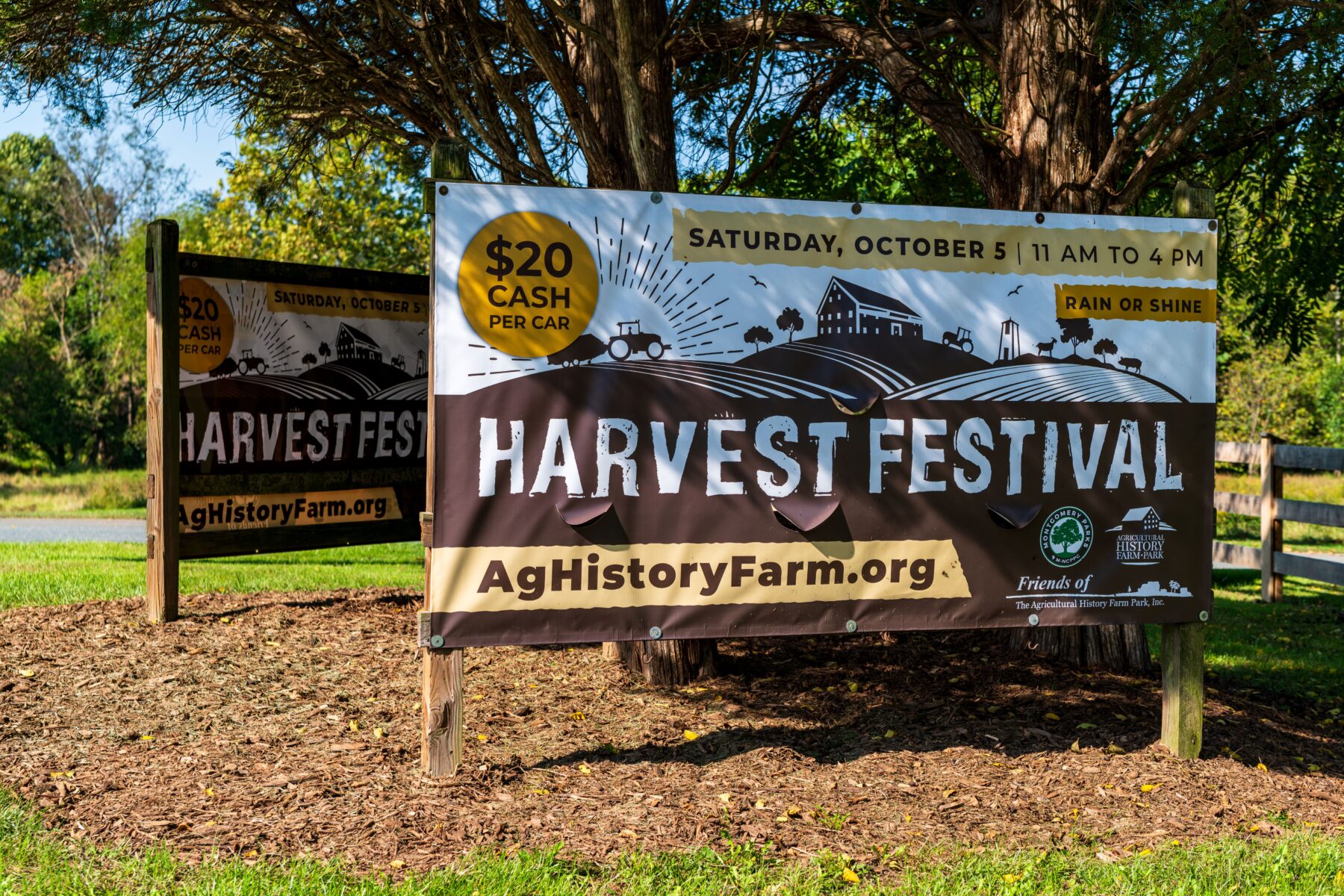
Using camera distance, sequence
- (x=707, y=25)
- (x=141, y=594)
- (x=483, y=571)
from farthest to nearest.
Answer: (x=141, y=594)
(x=707, y=25)
(x=483, y=571)

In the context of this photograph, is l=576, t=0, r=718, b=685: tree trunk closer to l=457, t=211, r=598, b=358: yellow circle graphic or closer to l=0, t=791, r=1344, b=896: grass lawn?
l=457, t=211, r=598, b=358: yellow circle graphic

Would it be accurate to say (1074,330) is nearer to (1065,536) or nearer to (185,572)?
(1065,536)

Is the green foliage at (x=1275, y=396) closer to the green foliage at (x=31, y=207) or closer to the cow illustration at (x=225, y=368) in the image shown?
the cow illustration at (x=225, y=368)

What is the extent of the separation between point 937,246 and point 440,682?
285 centimetres

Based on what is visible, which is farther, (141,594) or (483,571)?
(141,594)

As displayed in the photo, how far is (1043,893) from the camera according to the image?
3.91m

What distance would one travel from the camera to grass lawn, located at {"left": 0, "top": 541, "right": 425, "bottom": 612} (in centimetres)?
959

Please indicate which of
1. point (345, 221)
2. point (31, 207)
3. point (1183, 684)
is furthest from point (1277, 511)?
point (31, 207)

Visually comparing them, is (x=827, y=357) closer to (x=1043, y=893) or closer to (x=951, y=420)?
(x=951, y=420)

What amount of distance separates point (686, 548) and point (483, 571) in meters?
0.85

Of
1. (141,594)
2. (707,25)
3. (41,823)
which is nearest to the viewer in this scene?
(41,823)

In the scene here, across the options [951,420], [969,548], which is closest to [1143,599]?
[969,548]

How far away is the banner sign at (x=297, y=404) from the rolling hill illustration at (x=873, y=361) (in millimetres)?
4207

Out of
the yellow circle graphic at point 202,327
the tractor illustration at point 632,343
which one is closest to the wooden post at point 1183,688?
the tractor illustration at point 632,343
